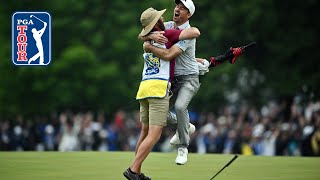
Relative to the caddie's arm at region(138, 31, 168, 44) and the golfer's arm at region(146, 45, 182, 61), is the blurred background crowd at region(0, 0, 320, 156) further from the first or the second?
the caddie's arm at region(138, 31, 168, 44)

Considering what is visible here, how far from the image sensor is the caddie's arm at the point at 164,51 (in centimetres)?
1334

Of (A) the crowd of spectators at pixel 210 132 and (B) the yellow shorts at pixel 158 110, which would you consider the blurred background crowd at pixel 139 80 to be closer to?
(A) the crowd of spectators at pixel 210 132

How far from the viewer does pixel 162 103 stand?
1333cm

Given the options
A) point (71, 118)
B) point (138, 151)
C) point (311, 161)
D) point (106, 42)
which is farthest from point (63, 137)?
point (138, 151)

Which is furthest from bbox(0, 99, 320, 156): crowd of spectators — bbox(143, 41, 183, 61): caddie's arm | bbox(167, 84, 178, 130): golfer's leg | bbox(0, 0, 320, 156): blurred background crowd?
bbox(143, 41, 183, 61): caddie's arm

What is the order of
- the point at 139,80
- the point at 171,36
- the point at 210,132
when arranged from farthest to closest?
1. the point at 139,80
2. the point at 210,132
3. the point at 171,36

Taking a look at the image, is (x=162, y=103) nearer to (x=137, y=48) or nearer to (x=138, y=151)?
(x=138, y=151)

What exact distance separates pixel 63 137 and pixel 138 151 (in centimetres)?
2041

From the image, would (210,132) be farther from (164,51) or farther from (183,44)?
(164,51)

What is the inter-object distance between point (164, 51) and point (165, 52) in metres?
0.02

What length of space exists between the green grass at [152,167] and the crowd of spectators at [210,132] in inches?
396

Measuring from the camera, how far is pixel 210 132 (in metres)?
31.1

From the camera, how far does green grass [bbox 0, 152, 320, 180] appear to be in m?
14.3

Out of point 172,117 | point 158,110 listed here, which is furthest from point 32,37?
point 158,110
